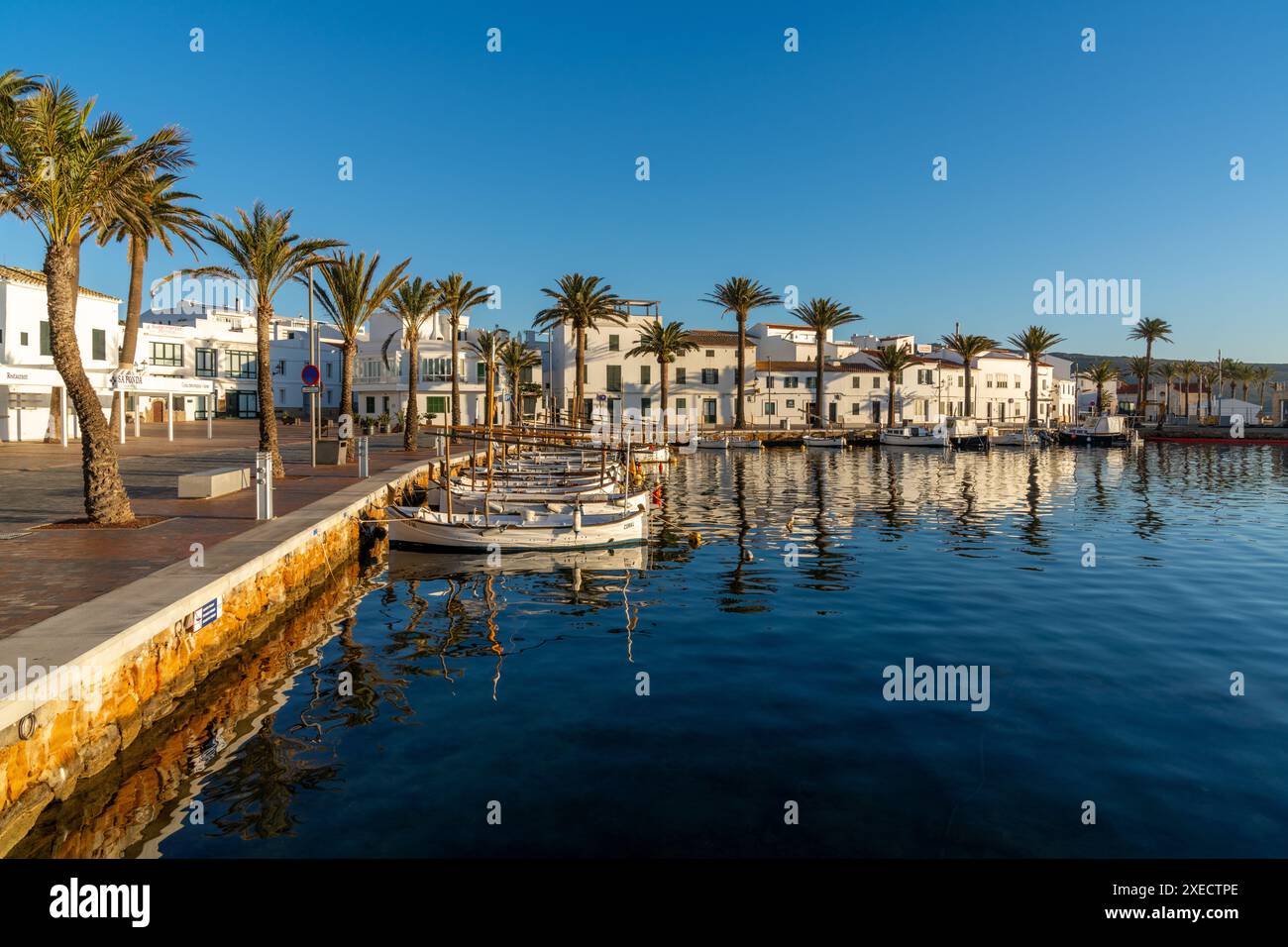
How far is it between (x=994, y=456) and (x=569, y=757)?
66.6 metres

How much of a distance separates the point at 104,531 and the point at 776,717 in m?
13.8

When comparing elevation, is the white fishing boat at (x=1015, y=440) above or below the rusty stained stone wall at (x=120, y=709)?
above

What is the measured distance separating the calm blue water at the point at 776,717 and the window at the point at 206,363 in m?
70.4

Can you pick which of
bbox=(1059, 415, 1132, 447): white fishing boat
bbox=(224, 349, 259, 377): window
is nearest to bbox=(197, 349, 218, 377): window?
bbox=(224, 349, 259, 377): window

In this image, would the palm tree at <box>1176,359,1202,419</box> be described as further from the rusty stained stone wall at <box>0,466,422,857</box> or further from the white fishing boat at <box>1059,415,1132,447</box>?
the rusty stained stone wall at <box>0,466,422,857</box>

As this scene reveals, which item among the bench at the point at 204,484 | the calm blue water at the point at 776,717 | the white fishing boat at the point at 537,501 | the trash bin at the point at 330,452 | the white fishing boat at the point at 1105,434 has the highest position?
the white fishing boat at the point at 1105,434

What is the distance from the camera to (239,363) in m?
85.1

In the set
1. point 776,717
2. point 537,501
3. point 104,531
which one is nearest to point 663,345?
point 537,501

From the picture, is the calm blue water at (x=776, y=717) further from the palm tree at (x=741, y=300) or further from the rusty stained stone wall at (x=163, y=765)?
the palm tree at (x=741, y=300)

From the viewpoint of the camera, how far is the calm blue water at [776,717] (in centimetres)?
765

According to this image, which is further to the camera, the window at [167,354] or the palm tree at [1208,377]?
the palm tree at [1208,377]

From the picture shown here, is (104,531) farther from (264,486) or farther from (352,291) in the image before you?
(352,291)

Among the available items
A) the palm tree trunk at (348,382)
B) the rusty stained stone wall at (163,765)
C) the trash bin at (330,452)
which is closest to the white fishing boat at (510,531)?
the rusty stained stone wall at (163,765)
